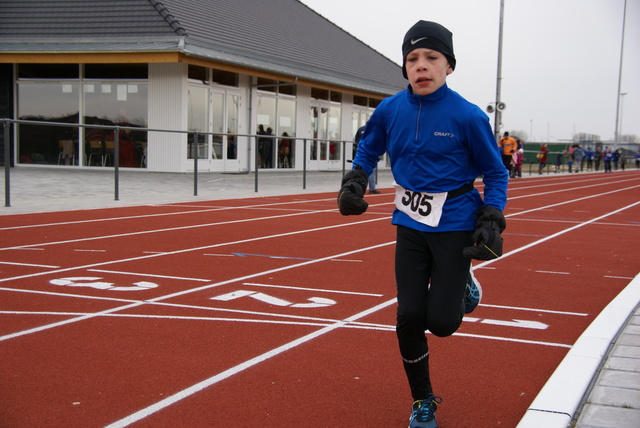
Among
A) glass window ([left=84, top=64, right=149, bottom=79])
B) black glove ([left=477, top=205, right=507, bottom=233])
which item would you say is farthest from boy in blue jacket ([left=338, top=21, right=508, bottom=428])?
glass window ([left=84, top=64, right=149, bottom=79])

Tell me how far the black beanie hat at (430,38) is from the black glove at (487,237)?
0.78m

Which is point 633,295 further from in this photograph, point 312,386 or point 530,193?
point 530,193

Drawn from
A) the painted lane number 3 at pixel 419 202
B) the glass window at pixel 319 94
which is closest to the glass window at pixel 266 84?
the glass window at pixel 319 94

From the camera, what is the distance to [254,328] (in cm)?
541

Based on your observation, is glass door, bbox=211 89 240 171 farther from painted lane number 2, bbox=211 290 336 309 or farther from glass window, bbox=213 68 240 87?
painted lane number 2, bbox=211 290 336 309

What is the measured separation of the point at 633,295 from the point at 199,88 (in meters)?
19.6

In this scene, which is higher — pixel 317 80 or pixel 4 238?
pixel 317 80

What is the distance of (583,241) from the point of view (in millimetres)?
10945

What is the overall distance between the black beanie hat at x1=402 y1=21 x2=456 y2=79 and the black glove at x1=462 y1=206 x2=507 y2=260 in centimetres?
78

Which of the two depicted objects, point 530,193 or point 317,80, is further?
point 317,80

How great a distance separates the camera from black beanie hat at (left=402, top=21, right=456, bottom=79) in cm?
A: 358

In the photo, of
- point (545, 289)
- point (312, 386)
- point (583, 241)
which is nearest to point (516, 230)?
point (583, 241)

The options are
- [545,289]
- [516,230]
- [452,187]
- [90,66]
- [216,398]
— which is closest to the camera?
[452,187]

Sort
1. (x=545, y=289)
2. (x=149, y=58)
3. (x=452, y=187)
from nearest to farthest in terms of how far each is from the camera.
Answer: (x=452, y=187) → (x=545, y=289) → (x=149, y=58)
